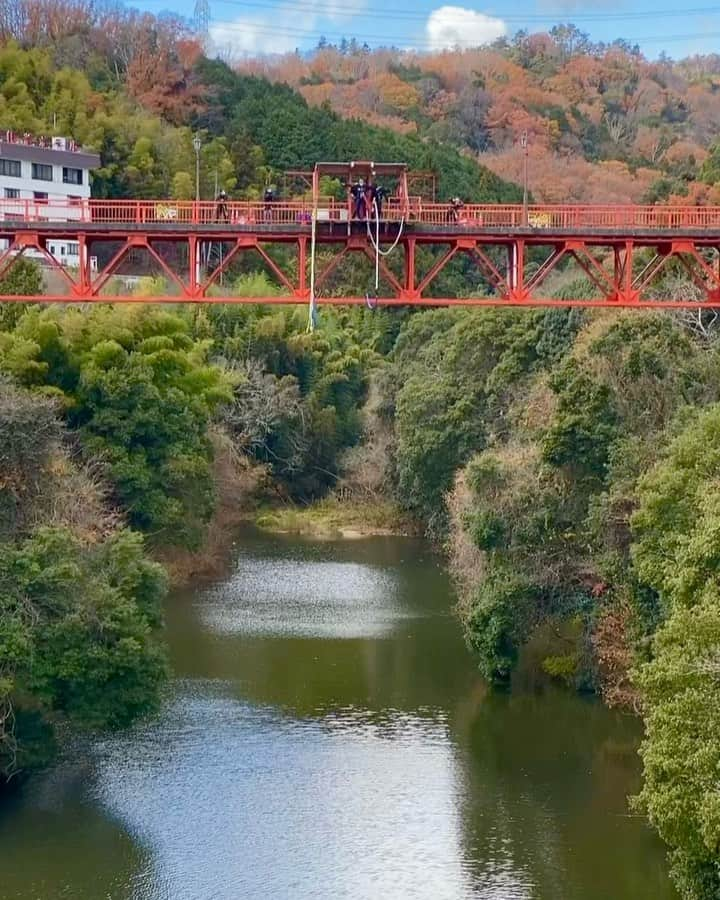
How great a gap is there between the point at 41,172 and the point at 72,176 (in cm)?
236

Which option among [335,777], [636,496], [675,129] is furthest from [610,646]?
[675,129]

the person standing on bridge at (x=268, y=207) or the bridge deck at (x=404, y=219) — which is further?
the person standing on bridge at (x=268, y=207)

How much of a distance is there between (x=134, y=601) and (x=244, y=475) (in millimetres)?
29537

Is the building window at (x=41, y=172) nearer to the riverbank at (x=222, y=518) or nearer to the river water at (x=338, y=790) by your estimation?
the riverbank at (x=222, y=518)

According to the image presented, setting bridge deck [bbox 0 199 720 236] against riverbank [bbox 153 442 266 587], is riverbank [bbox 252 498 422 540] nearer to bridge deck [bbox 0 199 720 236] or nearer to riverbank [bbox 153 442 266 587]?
riverbank [bbox 153 442 266 587]

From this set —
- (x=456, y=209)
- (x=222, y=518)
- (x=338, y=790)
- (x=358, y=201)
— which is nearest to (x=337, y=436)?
(x=222, y=518)

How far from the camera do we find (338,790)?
25.9 metres

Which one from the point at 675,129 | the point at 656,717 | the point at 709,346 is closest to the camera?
the point at 656,717

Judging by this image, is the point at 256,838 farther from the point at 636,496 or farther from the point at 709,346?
the point at 709,346

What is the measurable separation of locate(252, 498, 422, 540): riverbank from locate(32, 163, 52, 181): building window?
53.6 ft

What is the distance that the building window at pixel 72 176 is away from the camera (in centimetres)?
6419

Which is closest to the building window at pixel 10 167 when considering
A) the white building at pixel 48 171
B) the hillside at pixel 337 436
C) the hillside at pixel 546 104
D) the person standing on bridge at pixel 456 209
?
the white building at pixel 48 171

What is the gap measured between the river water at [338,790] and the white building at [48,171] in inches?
1132

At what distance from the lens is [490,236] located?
99.1ft
